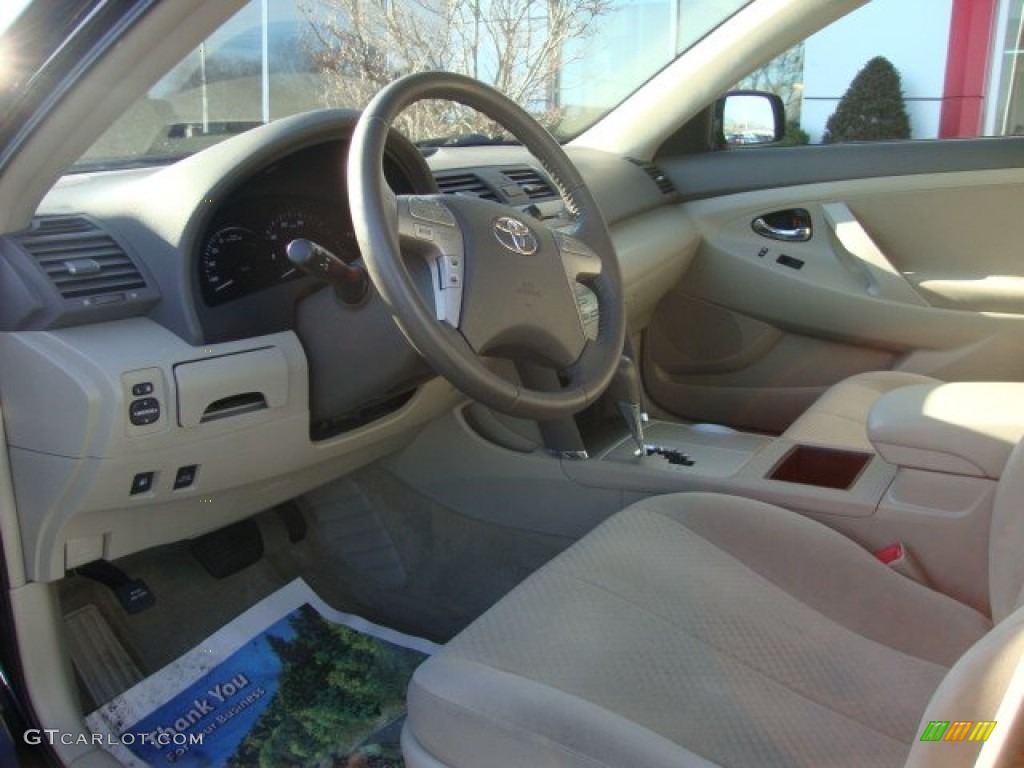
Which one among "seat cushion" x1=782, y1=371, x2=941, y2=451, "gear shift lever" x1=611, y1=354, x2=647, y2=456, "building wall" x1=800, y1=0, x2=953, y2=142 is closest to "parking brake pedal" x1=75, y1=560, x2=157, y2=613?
"gear shift lever" x1=611, y1=354, x2=647, y2=456

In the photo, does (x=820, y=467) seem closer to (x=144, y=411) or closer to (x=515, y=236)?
(x=515, y=236)

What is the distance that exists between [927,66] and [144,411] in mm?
7881

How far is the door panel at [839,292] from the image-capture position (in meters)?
2.89

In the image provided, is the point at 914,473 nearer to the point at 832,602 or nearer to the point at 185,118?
the point at 832,602


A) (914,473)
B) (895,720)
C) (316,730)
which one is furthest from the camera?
(316,730)

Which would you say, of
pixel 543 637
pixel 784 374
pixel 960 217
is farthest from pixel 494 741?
pixel 960 217

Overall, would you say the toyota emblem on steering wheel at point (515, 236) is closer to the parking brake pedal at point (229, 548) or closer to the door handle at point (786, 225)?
the parking brake pedal at point (229, 548)

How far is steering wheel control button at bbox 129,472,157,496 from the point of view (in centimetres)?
164

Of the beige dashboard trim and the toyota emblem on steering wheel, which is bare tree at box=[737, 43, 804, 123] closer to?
the toyota emblem on steering wheel

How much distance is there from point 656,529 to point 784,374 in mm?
1506

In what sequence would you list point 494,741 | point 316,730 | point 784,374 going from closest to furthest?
point 494,741
point 316,730
point 784,374

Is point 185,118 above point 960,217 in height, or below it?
above

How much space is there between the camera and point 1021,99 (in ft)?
22.4

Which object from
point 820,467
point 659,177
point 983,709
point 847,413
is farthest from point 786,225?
point 983,709
